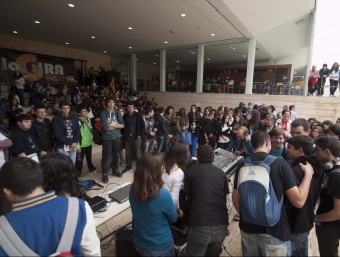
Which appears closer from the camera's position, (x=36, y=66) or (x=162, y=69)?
(x=36, y=66)

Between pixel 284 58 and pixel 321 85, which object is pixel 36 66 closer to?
pixel 321 85

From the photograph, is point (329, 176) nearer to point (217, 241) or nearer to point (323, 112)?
point (217, 241)

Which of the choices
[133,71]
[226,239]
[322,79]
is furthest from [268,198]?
[133,71]

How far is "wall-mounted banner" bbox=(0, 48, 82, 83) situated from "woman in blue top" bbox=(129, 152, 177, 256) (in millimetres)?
11476

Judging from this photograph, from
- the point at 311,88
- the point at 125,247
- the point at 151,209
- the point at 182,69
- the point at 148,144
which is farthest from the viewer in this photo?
the point at 182,69

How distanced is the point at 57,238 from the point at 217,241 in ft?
4.12

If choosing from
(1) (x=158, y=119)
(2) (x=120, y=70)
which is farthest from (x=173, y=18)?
(2) (x=120, y=70)

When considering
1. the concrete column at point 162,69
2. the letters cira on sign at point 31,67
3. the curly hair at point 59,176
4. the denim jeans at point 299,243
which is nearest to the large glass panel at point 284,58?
the concrete column at point 162,69

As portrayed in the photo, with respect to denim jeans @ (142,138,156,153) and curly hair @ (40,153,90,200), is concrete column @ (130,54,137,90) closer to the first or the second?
denim jeans @ (142,138,156,153)

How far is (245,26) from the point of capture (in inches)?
332

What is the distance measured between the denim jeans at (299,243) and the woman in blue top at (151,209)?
92 centimetres

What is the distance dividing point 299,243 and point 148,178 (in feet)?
4.08

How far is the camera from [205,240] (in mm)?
1617

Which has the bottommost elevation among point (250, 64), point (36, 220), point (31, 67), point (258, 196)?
point (258, 196)
